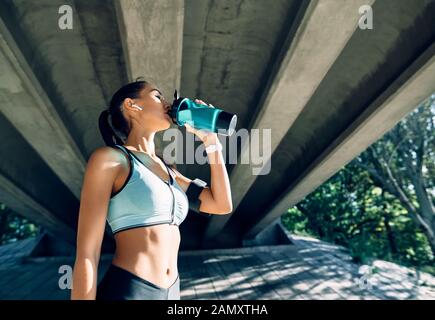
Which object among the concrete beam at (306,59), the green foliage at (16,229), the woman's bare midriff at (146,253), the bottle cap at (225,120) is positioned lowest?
the woman's bare midriff at (146,253)

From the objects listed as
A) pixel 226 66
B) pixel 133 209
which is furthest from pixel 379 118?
pixel 133 209

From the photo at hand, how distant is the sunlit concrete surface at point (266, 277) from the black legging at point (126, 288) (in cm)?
588

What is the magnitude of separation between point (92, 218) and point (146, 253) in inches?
11.0

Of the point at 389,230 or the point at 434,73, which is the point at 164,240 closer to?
the point at 434,73

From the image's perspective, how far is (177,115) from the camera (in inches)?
57.6

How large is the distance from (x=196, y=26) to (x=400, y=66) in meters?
2.38

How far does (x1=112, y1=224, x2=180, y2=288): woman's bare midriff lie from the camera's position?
1314 millimetres

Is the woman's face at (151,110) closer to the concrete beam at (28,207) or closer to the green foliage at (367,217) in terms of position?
the concrete beam at (28,207)

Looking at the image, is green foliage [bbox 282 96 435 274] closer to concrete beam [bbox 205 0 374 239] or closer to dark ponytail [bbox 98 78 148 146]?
concrete beam [bbox 205 0 374 239]

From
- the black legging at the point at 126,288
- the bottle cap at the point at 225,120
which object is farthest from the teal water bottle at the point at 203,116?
the black legging at the point at 126,288

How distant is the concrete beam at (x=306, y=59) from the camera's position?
273cm

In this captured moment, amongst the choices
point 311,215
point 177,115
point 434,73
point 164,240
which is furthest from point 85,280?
point 311,215

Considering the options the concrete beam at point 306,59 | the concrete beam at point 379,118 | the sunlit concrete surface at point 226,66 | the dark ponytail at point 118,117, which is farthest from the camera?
the concrete beam at point 379,118

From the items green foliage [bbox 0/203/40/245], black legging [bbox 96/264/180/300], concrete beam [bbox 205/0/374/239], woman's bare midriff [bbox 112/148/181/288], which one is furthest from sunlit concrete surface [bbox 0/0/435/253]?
green foliage [bbox 0/203/40/245]
